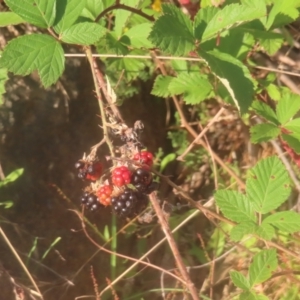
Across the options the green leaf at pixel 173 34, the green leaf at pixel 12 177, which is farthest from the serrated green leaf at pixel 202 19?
the green leaf at pixel 12 177

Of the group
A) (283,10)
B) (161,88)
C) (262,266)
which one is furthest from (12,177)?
(283,10)

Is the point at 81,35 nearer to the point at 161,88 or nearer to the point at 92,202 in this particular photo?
the point at 92,202

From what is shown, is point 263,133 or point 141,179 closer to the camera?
point 141,179

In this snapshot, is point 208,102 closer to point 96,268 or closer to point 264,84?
point 264,84

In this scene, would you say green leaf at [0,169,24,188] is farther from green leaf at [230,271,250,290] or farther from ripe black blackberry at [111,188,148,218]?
green leaf at [230,271,250,290]

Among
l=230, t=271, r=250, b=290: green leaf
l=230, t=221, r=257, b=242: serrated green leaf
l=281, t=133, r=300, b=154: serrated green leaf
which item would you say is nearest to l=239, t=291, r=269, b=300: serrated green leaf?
l=230, t=271, r=250, b=290: green leaf

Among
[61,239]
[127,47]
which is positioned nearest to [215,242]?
[61,239]
